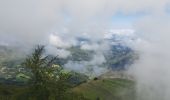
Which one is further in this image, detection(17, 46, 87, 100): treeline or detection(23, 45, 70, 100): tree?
detection(23, 45, 70, 100): tree

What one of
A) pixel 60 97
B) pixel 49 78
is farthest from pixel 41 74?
→ pixel 60 97

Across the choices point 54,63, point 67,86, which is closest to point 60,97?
point 67,86

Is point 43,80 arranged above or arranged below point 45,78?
below

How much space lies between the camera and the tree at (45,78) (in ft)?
182

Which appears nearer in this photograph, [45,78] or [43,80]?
[43,80]

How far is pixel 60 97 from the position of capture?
58.3 m

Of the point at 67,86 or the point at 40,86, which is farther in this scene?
the point at 67,86

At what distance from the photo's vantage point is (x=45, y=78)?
5662 centimetres

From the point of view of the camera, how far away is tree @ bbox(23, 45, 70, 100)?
182ft

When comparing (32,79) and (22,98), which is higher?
(32,79)

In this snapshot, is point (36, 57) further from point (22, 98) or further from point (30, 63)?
point (22, 98)

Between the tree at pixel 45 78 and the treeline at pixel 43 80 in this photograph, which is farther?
the tree at pixel 45 78

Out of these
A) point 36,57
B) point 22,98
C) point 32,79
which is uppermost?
point 36,57

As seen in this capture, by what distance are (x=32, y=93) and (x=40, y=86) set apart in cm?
172
